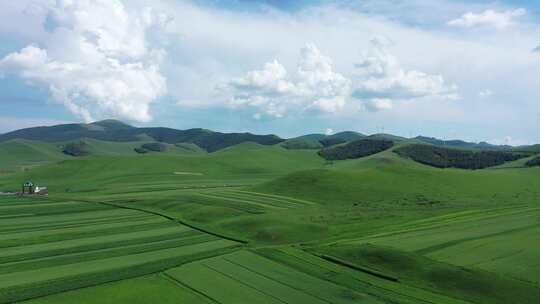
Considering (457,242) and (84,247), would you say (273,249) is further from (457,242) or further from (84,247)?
(84,247)

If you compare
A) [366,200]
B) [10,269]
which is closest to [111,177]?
[366,200]

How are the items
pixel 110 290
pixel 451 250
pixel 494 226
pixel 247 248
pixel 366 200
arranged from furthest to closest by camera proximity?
pixel 366 200 → pixel 494 226 → pixel 247 248 → pixel 451 250 → pixel 110 290

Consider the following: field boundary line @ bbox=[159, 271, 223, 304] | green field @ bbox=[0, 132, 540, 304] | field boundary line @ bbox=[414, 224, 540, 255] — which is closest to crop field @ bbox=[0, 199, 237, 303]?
green field @ bbox=[0, 132, 540, 304]

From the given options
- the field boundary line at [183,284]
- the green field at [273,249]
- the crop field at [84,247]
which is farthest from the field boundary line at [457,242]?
the field boundary line at [183,284]

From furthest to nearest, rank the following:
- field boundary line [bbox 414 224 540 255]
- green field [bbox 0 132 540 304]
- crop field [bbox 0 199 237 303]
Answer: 1. field boundary line [bbox 414 224 540 255]
2. crop field [bbox 0 199 237 303]
3. green field [bbox 0 132 540 304]

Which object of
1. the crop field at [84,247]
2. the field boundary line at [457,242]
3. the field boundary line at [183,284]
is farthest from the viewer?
the field boundary line at [457,242]

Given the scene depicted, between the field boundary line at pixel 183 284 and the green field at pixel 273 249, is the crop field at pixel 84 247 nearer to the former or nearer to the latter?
the green field at pixel 273 249

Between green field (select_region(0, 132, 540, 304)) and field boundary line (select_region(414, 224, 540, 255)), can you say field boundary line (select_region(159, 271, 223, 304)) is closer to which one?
green field (select_region(0, 132, 540, 304))

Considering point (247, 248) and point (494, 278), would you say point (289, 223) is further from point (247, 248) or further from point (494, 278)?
point (494, 278)
